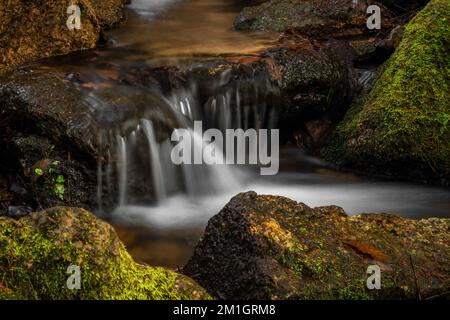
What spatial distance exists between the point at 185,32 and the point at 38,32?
239 centimetres

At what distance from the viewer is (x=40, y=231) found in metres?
2.44

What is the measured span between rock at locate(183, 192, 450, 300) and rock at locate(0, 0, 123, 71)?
14.6 ft

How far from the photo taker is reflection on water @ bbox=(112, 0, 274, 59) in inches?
277

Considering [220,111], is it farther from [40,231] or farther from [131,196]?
[40,231]

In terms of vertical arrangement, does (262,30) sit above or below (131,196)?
above

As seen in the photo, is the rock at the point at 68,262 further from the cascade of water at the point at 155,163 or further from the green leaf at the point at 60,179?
the cascade of water at the point at 155,163

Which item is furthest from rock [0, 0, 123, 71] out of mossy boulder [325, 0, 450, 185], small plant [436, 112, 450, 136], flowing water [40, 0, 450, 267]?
small plant [436, 112, 450, 136]

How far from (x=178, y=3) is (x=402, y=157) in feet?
22.1

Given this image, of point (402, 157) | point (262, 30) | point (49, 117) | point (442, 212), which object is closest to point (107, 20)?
point (262, 30)

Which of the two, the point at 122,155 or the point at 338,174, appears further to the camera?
the point at 338,174

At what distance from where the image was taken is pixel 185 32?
27.2ft

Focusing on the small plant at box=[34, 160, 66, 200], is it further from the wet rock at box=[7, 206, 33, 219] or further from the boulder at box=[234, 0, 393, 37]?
the boulder at box=[234, 0, 393, 37]

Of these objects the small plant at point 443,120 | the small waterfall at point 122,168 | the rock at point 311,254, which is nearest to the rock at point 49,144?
A: the small waterfall at point 122,168
